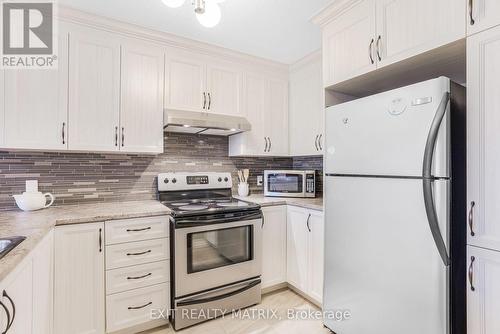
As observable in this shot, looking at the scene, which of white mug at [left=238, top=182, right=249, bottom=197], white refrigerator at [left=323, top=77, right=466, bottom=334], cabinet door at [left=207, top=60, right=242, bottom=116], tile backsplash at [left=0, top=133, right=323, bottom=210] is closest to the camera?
white refrigerator at [left=323, top=77, right=466, bottom=334]

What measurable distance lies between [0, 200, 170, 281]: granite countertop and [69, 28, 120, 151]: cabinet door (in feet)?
1.61

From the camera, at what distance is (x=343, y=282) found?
1698 mm

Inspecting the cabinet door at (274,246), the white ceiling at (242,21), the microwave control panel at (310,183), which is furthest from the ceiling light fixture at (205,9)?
the microwave control panel at (310,183)

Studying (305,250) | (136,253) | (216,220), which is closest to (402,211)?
(305,250)

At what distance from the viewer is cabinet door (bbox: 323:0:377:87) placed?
1.65 metres

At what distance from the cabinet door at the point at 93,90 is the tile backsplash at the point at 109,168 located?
1.05ft

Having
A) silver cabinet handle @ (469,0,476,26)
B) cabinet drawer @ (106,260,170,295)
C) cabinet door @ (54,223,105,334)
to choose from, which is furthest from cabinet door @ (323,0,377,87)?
cabinet door @ (54,223,105,334)

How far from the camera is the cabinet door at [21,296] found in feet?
2.94

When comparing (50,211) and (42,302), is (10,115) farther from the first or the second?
(42,302)

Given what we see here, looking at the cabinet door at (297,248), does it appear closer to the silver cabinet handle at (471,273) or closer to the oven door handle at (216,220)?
the oven door handle at (216,220)

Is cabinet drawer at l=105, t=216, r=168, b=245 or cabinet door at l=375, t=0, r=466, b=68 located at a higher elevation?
cabinet door at l=375, t=0, r=466, b=68

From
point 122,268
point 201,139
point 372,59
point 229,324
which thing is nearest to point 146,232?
point 122,268

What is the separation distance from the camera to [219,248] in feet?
6.86

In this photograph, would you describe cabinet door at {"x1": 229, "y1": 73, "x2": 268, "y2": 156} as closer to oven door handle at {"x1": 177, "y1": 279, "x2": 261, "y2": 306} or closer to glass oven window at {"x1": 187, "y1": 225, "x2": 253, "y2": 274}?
glass oven window at {"x1": 187, "y1": 225, "x2": 253, "y2": 274}
